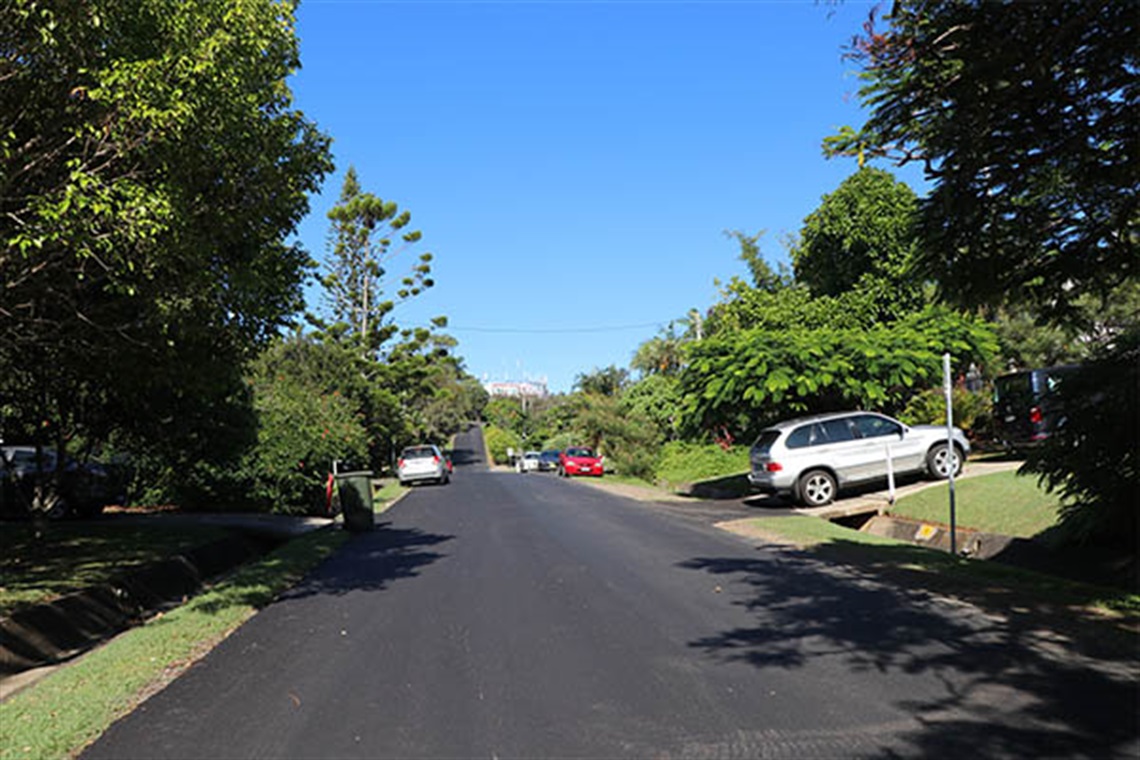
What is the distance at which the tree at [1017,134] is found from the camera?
311 inches

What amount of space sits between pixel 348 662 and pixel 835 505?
13.3 meters

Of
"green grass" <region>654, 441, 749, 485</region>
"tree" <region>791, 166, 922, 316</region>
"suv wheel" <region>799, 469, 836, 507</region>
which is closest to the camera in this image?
"suv wheel" <region>799, 469, 836, 507</region>

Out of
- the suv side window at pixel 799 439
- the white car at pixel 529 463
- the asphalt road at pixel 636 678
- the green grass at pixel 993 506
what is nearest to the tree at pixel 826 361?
the suv side window at pixel 799 439

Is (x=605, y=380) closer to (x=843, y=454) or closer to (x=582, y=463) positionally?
(x=582, y=463)

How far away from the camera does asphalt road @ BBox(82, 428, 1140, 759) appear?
4953mm

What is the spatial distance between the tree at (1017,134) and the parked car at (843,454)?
8872mm

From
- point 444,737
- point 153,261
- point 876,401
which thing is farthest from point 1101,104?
point 876,401

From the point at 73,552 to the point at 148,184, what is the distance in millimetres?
7455

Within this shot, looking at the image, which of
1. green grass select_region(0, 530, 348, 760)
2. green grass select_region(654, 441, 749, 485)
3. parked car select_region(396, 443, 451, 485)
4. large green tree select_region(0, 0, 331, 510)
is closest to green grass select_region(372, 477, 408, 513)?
parked car select_region(396, 443, 451, 485)

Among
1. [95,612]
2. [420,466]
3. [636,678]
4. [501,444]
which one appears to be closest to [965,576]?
[636,678]

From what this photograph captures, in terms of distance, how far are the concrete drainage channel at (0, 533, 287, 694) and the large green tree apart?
2629 millimetres

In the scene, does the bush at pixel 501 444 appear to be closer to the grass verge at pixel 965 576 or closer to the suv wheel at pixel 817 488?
the suv wheel at pixel 817 488

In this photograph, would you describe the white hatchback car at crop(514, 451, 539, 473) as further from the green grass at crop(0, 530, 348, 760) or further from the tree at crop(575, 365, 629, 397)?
the green grass at crop(0, 530, 348, 760)

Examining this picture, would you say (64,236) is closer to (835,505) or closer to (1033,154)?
(1033,154)
